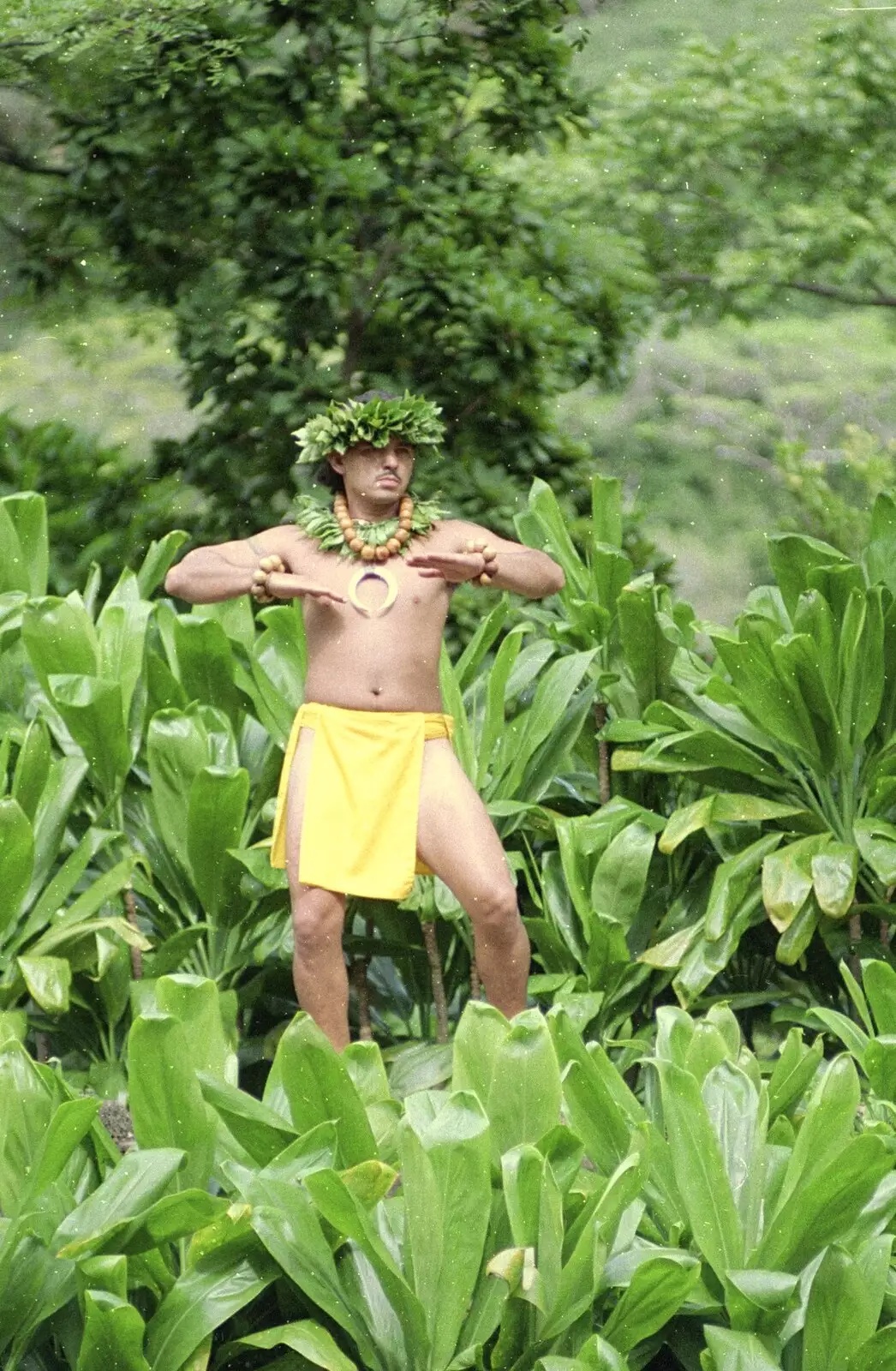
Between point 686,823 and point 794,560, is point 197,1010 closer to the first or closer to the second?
point 686,823

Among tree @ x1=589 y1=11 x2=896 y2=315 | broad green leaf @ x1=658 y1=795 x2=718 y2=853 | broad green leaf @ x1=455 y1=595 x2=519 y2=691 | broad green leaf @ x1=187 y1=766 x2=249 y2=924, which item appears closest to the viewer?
broad green leaf @ x1=187 y1=766 x2=249 y2=924

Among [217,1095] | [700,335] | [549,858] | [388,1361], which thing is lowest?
[700,335]

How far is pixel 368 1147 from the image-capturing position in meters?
1.58

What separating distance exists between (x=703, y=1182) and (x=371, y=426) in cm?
86

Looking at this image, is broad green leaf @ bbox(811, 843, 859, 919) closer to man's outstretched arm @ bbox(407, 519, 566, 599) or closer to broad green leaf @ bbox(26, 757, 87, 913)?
man's outstretched arm @ bbox(407, 519, 566, 599)

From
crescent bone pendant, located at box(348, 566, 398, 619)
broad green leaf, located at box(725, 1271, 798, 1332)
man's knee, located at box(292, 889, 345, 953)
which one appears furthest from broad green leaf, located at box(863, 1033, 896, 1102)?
crescent bone pendant, located at box(348, 566, 398, 619)

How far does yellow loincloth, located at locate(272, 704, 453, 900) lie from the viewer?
1891 mm

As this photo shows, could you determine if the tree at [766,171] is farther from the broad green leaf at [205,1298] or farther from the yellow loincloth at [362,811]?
the broad green leaf at [205,1298]

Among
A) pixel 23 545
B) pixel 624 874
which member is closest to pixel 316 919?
pixel 624 874

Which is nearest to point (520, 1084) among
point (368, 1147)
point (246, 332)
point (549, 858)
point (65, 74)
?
point (368, 1147)

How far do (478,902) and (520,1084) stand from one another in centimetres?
36

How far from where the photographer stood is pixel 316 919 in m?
1.91

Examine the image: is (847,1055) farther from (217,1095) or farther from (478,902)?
(217,1095)

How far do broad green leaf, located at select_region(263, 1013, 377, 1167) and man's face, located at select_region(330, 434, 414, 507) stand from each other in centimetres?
63
